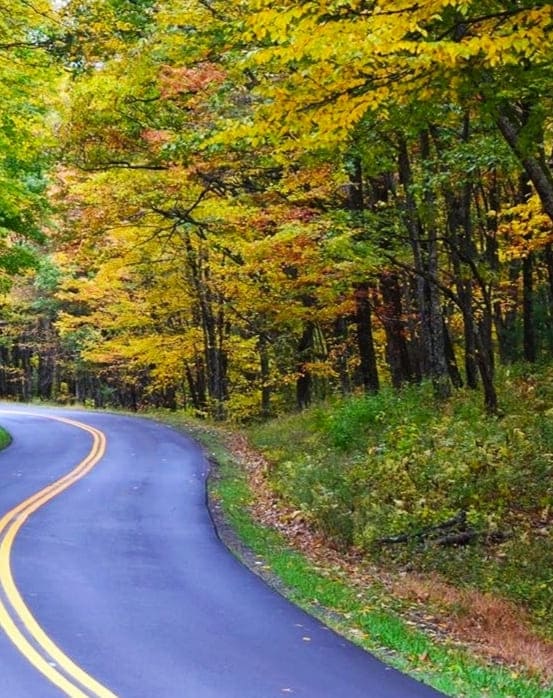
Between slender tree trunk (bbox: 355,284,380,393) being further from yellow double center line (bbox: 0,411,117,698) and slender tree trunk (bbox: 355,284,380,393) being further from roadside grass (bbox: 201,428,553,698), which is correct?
yellow double center line (bbox: 0,411,117,698)

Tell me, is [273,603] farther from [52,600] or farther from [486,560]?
[486,560]

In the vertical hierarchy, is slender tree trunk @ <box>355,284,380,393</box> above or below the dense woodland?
below

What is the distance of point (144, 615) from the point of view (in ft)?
27.3

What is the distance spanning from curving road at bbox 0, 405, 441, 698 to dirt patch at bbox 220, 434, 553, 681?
4.89 feet

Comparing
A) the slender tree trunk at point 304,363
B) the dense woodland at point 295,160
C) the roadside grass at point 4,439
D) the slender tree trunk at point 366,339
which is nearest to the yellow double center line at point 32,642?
the dense woodland at point 295,160

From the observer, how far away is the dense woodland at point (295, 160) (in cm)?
821

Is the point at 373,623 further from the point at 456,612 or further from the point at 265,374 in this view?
the point at 265,374

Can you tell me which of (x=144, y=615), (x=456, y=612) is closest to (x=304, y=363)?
(x=456, y=612)

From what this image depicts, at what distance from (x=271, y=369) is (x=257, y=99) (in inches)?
772

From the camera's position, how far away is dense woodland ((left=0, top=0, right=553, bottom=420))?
821cm

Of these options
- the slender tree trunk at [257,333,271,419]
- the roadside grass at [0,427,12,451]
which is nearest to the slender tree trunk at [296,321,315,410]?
the slender tree trunk at [257,333,271,419]

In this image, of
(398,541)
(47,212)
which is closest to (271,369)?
(47,212)

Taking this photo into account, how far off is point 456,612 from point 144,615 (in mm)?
3720

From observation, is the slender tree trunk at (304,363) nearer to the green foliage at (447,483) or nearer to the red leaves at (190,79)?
the green foliage at (447,483)
